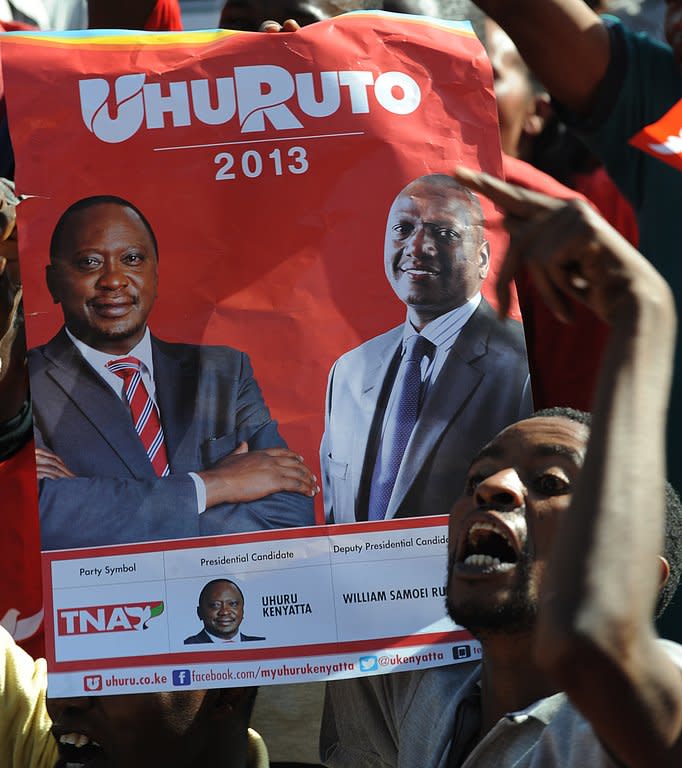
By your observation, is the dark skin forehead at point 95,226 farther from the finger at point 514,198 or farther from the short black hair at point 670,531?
the finger at point 514,198

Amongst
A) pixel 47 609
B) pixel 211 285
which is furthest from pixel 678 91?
pixel 47 609

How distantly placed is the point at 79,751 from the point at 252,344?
73cm

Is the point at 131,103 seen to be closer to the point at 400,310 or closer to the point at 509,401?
the point at 400,310

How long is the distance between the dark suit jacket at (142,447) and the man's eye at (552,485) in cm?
33

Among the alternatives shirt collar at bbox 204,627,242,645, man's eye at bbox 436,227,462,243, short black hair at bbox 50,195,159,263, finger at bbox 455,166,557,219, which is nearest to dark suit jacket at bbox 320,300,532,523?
man's eye at bbox 436,227,462,243

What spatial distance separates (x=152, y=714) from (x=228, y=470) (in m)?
0.44

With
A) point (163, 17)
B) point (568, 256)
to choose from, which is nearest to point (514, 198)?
point (568, 256)

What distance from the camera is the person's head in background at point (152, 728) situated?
84.4 inches

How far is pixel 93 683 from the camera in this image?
1923mm

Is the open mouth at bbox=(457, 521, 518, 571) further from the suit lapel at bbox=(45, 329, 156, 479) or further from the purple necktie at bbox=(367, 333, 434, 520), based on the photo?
the suit lapel at bbox=(45, 329, 156, 479)

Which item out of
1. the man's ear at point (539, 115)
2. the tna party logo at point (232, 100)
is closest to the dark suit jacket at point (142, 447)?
the tna party logo at point (232, 100)

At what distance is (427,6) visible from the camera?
3.15 m

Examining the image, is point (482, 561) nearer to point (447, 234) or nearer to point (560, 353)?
point (447, 234)

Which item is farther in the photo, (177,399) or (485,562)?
(177,399)
